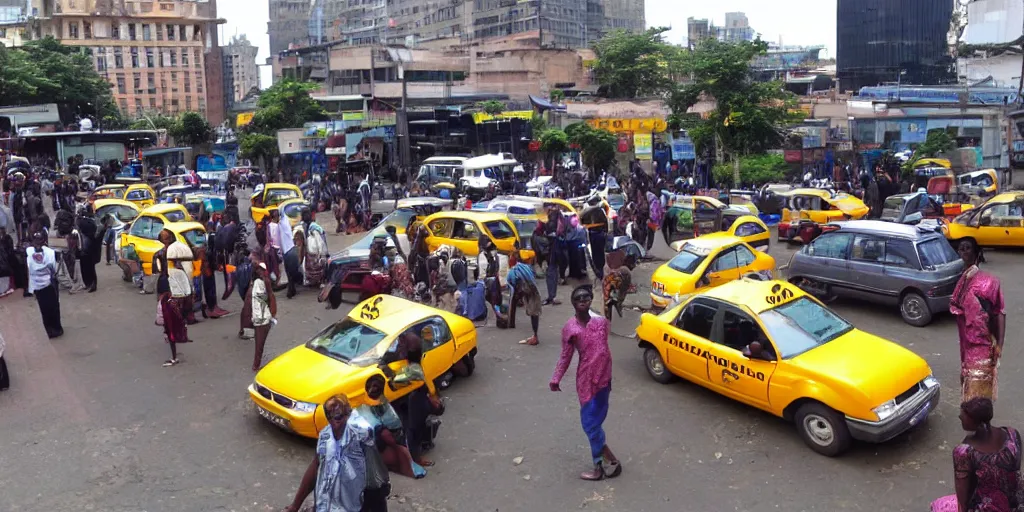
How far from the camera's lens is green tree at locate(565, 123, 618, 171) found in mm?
34812

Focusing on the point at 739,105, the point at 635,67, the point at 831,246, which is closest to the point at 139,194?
the point at 831,246

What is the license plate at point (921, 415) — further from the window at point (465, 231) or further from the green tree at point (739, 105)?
the green tree at point (739, 105)

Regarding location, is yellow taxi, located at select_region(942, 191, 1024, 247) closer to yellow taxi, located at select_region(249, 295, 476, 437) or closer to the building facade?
yellow taxi, located at select_region(249, 295, 476, 437)

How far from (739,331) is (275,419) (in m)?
4.86

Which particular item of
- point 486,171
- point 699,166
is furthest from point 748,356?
point 699,166

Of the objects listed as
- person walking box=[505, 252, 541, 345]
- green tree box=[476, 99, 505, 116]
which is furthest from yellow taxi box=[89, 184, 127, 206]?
green tree box=[476, 99, 505, 116]

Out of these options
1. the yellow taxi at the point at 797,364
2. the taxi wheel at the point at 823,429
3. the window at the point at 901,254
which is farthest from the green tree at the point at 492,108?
the taxi wheel at the point at 823,429

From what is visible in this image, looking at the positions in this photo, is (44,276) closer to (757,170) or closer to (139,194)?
(139,194)

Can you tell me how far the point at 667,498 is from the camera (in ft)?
24.2

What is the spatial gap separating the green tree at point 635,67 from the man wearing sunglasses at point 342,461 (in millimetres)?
50099

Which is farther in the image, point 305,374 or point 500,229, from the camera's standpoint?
point 500,229

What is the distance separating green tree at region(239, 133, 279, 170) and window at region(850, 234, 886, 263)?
→ 36124 mm

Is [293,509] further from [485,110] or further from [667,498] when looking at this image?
[485,110]

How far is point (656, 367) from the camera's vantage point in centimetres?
1028
